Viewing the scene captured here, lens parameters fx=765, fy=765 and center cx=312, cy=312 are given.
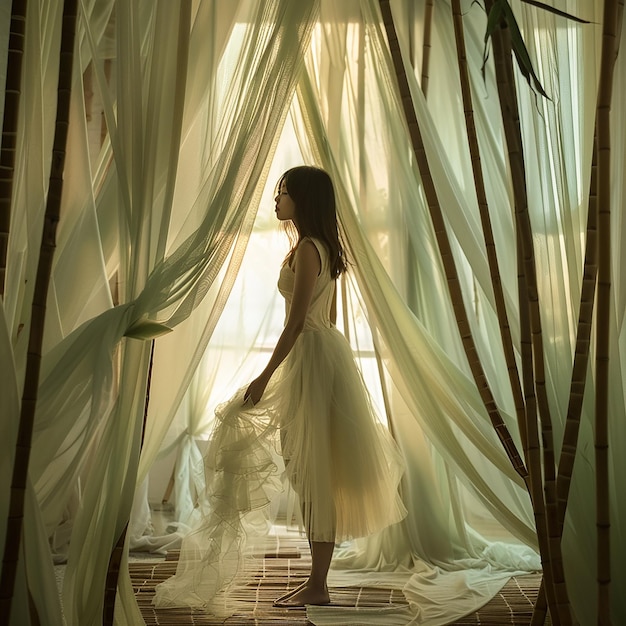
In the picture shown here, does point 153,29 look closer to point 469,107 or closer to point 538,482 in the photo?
point 469,107

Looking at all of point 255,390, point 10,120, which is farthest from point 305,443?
point 10,120

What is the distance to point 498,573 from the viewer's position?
105 inches

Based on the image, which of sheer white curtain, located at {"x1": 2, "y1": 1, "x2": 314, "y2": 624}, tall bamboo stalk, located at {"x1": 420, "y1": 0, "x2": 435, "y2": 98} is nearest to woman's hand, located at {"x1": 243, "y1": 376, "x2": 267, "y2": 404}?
sheer white curtain, located at {"x1": 2, "y1": 1, "x2": 314, "y2": 624}

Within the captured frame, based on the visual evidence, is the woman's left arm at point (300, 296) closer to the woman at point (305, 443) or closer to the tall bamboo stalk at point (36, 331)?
the woman at point (305, 443)

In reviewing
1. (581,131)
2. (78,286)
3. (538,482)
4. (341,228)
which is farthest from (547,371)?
(78,286)

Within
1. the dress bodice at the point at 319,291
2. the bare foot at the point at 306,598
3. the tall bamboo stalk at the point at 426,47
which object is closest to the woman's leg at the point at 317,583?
the bare foot at the point at 306,598

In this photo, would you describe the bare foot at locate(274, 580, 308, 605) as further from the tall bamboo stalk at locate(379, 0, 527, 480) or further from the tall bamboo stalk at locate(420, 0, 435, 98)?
the tall bamboo stalk at locate(420, 0, 435, 98)

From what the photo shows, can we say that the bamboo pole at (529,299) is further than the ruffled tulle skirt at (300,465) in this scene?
No

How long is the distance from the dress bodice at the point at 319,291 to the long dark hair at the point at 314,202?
4cm

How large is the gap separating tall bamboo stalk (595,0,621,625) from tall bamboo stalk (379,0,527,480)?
0.42 meters

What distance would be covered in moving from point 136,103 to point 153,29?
0.21m

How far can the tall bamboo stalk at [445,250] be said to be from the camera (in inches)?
84.9

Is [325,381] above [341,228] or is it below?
below

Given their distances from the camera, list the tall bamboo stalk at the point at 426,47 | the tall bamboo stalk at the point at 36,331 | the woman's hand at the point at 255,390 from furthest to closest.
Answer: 1. the tall bamboo stalk at the point at 426,47
2. the woman's hand at the point at 255,390
3. the tall bamboo stalk at the point at 36,331
